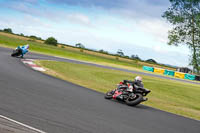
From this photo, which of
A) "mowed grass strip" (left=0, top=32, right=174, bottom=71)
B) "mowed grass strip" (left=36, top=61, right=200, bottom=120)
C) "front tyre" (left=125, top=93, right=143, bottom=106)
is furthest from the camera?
"mowed grass strip" (left=0, top=32, right=174, bottom=71)

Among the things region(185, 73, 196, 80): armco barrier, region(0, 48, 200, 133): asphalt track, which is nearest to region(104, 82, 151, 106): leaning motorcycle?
region(0, 48, 200, 133): asphalt track

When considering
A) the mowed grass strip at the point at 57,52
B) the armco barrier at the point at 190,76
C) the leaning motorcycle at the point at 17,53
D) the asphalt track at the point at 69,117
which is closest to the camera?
the asphalt track at the point at 69,117

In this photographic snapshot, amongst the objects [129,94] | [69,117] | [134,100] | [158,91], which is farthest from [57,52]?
[69,117]

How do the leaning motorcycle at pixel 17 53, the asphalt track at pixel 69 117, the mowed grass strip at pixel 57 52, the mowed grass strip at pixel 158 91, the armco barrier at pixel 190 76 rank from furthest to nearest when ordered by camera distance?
the mowed grass strip at pixel 57 52, the armco barrier at pixel 190 76, the leaning motorcycle at pixel 17 53, the mowed grass strip at pixel 158 91, the asphalt track at pixel 69 117

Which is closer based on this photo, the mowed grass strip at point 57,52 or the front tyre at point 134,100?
the front tyre at point 134,100

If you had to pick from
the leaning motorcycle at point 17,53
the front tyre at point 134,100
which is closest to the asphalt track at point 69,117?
the front tyre at point 134,100

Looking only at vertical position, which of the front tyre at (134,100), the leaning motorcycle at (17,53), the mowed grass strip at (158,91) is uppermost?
the leaning motorcycle at (17,53)

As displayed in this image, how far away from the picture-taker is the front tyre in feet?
33.9

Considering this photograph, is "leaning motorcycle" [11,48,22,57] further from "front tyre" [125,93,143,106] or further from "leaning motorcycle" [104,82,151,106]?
"front tyre" [125,93,143,106]

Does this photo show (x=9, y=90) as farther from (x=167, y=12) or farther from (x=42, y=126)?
(x=167, y=12)

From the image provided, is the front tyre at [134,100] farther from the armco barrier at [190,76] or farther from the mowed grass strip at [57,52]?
the mowed grass strip at [57,52]

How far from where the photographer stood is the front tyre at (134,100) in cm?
1033

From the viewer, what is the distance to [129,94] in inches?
427

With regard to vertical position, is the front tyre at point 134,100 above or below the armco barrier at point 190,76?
above
